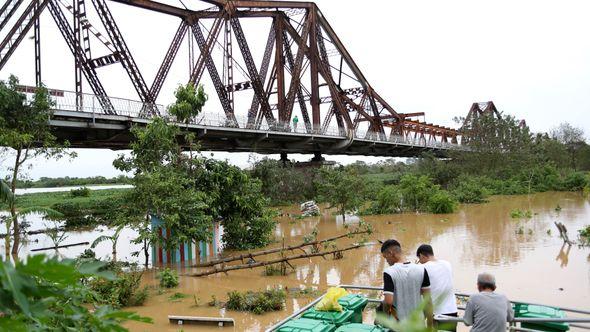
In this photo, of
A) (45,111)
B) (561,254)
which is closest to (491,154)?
(561,254)

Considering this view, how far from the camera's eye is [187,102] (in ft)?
47.5

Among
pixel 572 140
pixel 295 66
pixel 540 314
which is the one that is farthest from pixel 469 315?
pixel 572 140

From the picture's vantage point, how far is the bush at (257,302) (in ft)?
27.5

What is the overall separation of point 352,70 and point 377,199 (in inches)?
1066

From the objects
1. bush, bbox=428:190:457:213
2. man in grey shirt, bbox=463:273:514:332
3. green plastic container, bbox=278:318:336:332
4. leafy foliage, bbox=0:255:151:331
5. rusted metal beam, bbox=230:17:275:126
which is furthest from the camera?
rusted metal beam, bbox=230:17:275:126

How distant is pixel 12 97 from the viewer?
13195 millimetres

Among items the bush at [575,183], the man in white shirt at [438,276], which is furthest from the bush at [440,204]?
the man in white shirt at [438,276]

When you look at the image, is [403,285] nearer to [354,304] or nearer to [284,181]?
[354,304]

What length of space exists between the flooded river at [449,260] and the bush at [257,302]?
17 cm

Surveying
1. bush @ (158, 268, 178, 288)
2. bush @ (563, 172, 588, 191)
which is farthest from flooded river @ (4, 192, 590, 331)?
bush @ (563, 172, 588, 191)

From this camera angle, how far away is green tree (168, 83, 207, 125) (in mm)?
14305

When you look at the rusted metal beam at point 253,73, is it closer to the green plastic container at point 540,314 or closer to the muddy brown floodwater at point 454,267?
the muddy brown floodwater at point 454,267

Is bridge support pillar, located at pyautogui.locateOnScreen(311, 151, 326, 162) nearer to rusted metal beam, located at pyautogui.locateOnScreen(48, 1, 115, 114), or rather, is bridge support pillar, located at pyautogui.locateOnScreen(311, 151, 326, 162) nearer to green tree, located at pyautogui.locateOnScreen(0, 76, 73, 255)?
rusted metal beam, located at pyautogui.locateOnScreen(48, 1, 115, 114)

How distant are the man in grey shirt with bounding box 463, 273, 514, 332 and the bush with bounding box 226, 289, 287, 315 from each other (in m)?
4.78
